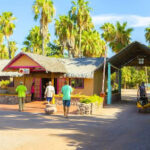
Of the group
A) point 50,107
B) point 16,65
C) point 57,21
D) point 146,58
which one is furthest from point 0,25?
point 50,107

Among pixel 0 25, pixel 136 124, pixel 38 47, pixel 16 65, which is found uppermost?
pixel 0 25

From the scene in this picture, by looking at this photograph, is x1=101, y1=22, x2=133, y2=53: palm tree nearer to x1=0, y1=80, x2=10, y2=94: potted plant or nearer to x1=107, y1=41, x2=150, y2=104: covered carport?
x1=107, y1=41, x2=150, y2=104: covered carport

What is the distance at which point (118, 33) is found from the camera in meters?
35.9

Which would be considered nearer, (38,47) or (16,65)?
(16,65)

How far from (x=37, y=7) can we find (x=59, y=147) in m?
33.2

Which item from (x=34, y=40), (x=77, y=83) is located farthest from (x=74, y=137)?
(x=34, y=40)

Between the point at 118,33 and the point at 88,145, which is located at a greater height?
the point at 118,33

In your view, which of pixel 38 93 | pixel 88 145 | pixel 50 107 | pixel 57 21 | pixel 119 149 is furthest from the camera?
pixel 57 21

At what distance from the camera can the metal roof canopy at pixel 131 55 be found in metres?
20.7

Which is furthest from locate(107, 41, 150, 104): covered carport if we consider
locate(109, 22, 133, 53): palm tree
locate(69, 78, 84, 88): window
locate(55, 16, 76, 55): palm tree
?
locate(55, 16, 76, 55): palm tree

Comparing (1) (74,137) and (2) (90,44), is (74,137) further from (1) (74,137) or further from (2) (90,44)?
(2) (90,44)

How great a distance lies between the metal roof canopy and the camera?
20711 mm

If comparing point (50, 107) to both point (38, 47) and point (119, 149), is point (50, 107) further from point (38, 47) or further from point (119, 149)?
point (38, 47)

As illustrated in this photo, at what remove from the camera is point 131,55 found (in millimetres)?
24672
